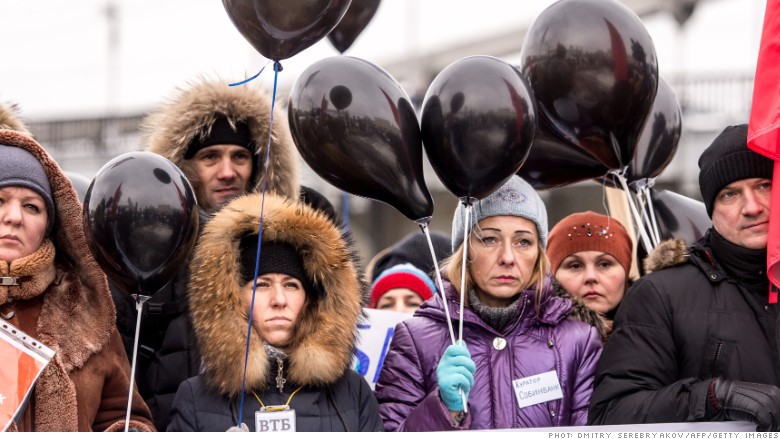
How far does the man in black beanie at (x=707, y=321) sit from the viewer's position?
10.8 feet

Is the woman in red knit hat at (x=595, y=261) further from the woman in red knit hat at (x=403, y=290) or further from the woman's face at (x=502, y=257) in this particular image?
the woman in red knit hat at (x=403, y=290)

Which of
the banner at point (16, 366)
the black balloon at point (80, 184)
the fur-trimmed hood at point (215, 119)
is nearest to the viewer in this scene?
the banner at point (16, 366)

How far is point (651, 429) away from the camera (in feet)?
10.5

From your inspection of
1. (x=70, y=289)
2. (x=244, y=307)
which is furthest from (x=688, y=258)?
(x=70, y=289)

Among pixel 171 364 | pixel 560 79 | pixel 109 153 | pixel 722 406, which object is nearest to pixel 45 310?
pixel 171 364

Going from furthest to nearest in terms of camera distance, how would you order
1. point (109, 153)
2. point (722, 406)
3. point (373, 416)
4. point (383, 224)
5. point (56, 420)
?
1. point (109, 153)
2. point (383, 224)
3. point (373, 416)
4. point (56, 420)
5. point (722, 406)

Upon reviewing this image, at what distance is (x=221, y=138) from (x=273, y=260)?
38.2 inches

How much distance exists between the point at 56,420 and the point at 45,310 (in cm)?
37

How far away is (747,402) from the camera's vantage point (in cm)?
312

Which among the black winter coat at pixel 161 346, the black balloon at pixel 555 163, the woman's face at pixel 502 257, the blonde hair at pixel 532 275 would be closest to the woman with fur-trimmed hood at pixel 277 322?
the black winter coat at pixel 161 346

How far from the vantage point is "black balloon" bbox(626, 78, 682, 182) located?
13.8ft

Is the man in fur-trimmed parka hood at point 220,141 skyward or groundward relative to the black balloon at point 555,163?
skyward

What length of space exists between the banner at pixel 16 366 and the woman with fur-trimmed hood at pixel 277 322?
1.57ft

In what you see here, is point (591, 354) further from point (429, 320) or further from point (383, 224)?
point (383, 224)
